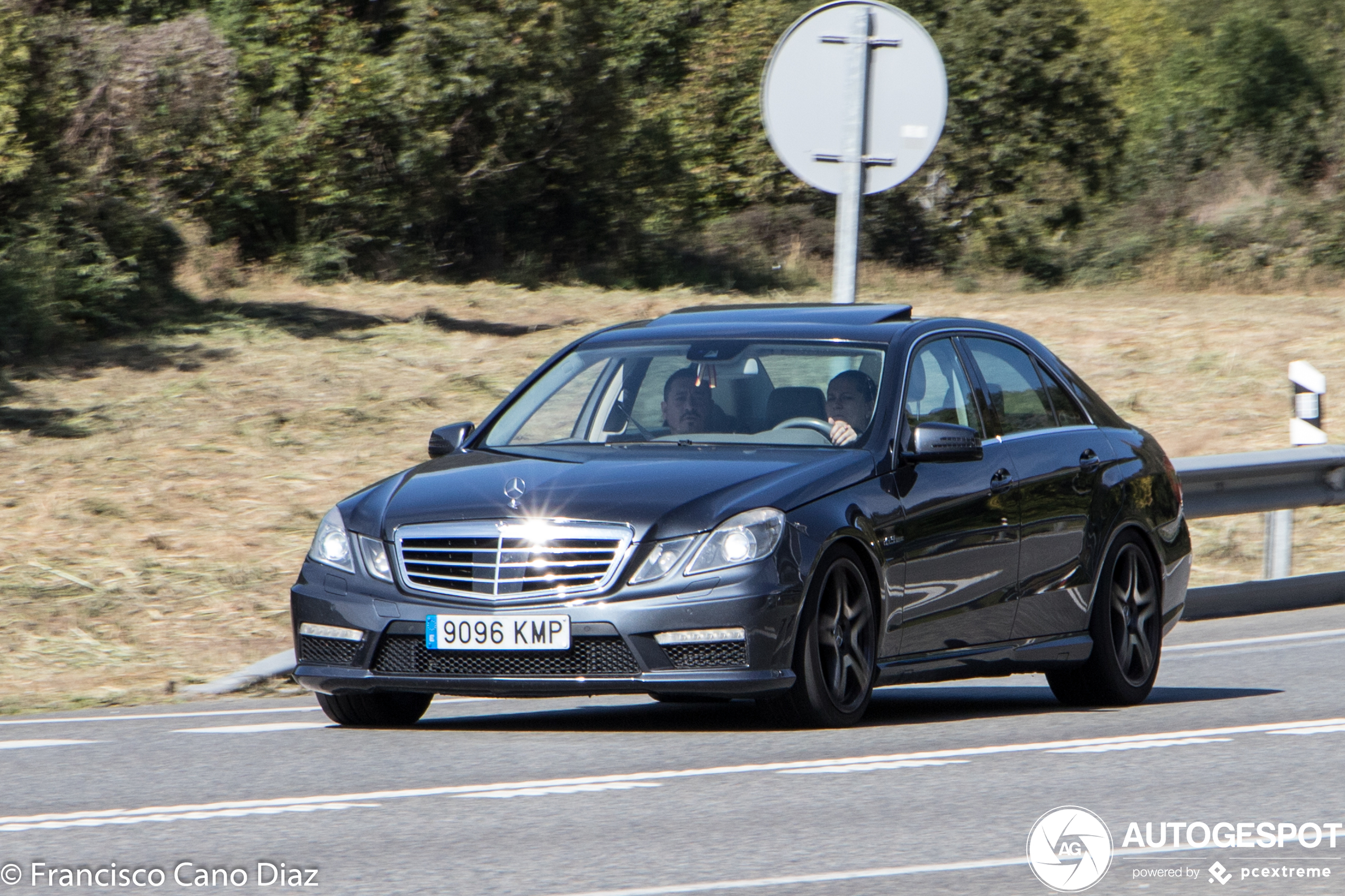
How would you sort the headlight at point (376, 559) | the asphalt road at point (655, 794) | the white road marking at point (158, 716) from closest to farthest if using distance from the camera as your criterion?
the asphalt road at point (655, 794) → the headlight at point (376, 559) → the white road marking at point (158, 716)

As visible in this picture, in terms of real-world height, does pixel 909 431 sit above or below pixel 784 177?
above

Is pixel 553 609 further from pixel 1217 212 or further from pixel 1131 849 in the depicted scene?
pixel 1217 212

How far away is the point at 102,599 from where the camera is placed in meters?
11.4

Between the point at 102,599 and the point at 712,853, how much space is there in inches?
261

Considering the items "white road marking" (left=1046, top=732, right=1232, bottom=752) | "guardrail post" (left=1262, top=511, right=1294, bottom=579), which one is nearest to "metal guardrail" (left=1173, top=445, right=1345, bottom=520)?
"guardrail post" (left=1262, top=511, right=1294, bottom=579)

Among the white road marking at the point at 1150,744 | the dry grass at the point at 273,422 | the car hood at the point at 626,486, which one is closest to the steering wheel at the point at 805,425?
the car hood at the point at 626,486

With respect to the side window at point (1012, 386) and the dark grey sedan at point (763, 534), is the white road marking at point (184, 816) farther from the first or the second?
the side window at point (1012, 386)

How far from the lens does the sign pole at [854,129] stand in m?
10.6

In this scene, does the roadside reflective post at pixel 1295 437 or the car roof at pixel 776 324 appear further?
the roadside reflective post at pixel 1295 437

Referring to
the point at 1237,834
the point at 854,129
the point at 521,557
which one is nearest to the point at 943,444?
the point at 521,557

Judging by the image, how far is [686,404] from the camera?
8594 millimetres

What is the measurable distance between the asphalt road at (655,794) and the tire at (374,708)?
14cm

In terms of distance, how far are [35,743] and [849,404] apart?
127 inches

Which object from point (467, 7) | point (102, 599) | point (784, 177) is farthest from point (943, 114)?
point (784, 177)
